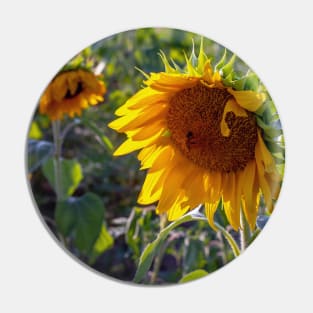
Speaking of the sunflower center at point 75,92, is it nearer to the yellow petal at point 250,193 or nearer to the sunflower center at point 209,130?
the sunflower center at point 209,130

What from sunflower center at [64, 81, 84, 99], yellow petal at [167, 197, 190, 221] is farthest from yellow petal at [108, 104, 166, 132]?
yellow petal at [167, 197, 190, 221]

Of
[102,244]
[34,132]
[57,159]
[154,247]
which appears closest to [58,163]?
[57,159]

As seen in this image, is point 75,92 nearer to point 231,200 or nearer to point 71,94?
point 71,94

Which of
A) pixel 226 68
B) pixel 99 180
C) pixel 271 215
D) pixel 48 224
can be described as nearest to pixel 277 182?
pixel 271 215

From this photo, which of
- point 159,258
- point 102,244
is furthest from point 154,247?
point 102,244

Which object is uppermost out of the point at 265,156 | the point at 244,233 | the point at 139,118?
the point at 139,118

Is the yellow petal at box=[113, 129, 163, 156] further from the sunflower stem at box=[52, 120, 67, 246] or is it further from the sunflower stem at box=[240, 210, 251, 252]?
the sunflower stem at box=[240, 210, 251, 252]

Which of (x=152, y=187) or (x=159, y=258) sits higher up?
(x=152, y=187)

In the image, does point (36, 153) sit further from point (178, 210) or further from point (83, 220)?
point (178, 210)

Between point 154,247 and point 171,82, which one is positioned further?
point 154,247
